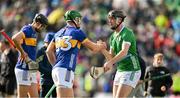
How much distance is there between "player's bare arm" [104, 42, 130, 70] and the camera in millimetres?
15746

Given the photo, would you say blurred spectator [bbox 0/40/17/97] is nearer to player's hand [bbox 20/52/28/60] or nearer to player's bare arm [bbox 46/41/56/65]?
A: player's hand [bbox 20/52/28/60]

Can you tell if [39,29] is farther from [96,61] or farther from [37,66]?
[96,61]

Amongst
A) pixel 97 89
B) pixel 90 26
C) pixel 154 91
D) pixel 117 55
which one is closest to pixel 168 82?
pixel 154 91

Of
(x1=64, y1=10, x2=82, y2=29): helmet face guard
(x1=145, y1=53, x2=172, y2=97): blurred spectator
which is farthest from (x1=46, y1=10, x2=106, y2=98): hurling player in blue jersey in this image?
(x1=145, y1=53, x2=172, y2=97): blurred spectator

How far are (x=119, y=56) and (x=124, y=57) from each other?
545mm

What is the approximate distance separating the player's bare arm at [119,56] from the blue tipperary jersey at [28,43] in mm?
2382

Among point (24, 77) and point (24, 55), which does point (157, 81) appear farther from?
point (24, 55)

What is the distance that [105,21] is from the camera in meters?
32.5

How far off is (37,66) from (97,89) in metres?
10.9

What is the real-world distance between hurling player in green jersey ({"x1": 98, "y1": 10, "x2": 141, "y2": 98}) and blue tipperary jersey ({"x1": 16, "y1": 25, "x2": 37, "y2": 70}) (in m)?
1.92

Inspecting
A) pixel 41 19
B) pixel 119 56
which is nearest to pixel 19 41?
pixel 41 19

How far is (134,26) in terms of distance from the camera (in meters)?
32.3

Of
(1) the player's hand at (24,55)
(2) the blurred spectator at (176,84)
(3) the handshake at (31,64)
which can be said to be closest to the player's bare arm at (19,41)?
(1) the player's hand at (24,55)

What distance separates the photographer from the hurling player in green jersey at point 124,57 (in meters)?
16.4
